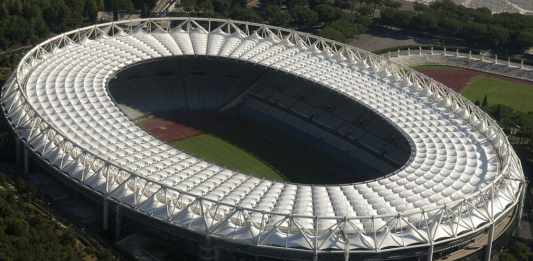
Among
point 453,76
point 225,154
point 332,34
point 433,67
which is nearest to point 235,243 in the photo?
point 225,154

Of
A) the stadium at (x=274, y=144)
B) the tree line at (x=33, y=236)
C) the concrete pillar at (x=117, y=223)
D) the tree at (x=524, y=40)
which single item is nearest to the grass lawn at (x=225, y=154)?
the stadium at (x=274, y=144)

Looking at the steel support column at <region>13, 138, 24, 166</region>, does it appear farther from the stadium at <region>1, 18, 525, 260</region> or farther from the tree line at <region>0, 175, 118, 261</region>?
the tree line at <region>0, 175, 118, 261</region>

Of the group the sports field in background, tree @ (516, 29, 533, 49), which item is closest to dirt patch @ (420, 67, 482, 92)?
the sports field in background

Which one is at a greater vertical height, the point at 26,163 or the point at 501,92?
the point at 26,163

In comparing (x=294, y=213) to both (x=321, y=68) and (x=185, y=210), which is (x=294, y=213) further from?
(x=321, y=68)

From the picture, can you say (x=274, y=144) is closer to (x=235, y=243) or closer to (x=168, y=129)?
(x=168, y=129)

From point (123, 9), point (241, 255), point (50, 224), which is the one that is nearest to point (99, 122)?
point (50, 224)

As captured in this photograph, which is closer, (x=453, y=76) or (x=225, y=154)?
(x=225, y=154)

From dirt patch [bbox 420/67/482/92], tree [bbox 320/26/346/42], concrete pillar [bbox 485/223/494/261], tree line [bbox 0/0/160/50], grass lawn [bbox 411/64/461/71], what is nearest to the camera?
concrete pillar [bbox 485/223/494/261]
